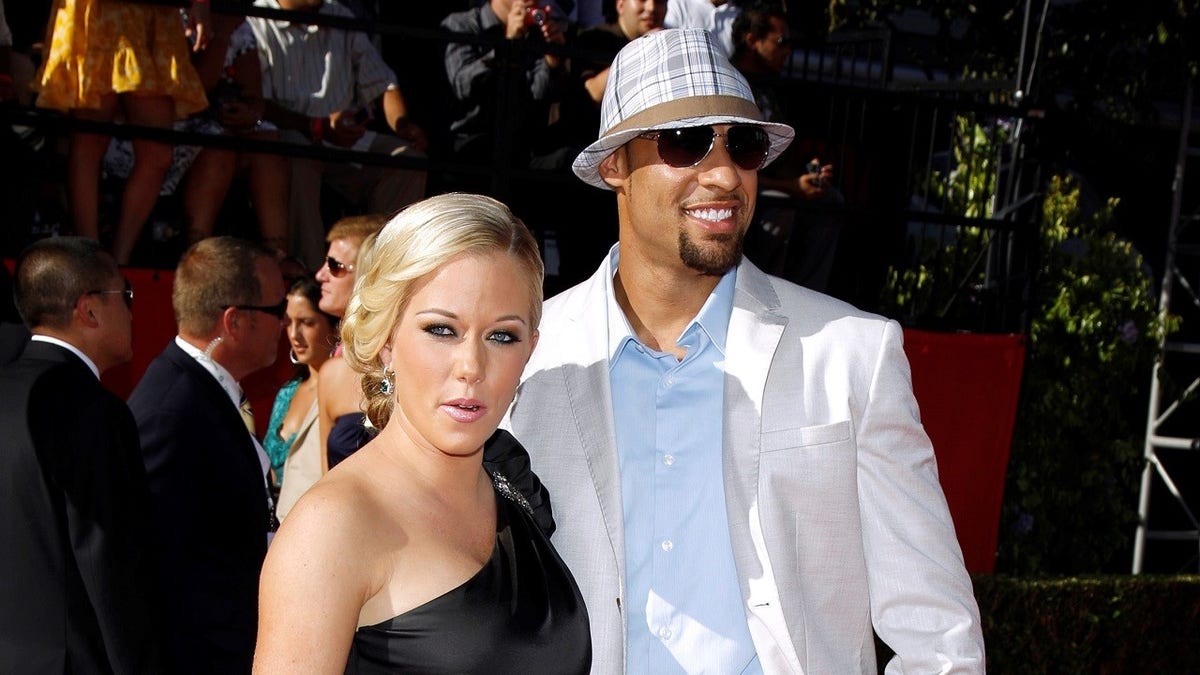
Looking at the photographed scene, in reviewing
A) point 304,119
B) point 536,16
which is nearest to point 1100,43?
point 536,16

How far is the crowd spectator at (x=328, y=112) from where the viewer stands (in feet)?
20.0

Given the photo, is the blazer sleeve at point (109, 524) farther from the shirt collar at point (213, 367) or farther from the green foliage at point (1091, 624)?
the green foliage at point (1091, 624)

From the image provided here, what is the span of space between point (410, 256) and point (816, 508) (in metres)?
0.97

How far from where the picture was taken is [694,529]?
2717 millimetres

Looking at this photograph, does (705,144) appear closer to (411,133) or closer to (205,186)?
Answer: (205,186)

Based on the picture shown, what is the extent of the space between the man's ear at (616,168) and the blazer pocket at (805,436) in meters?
0.79

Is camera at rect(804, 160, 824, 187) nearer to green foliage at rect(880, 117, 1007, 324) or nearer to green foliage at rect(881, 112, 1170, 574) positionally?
green foliage at rect(880, 117, 1007, 324)

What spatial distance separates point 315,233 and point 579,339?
352 centimetres

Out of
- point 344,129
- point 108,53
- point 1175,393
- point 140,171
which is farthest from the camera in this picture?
point 1175,393

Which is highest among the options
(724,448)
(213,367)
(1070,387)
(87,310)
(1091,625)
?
(724,448)

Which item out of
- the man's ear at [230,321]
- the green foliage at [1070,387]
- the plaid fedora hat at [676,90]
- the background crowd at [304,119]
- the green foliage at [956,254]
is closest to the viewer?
the plaid fedora hat at [676,90]

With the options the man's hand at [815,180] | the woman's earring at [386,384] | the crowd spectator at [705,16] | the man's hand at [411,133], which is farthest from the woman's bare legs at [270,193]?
the woman's earring at [386,384]

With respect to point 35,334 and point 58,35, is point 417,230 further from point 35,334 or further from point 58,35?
point 58,35

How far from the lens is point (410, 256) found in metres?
2.29
